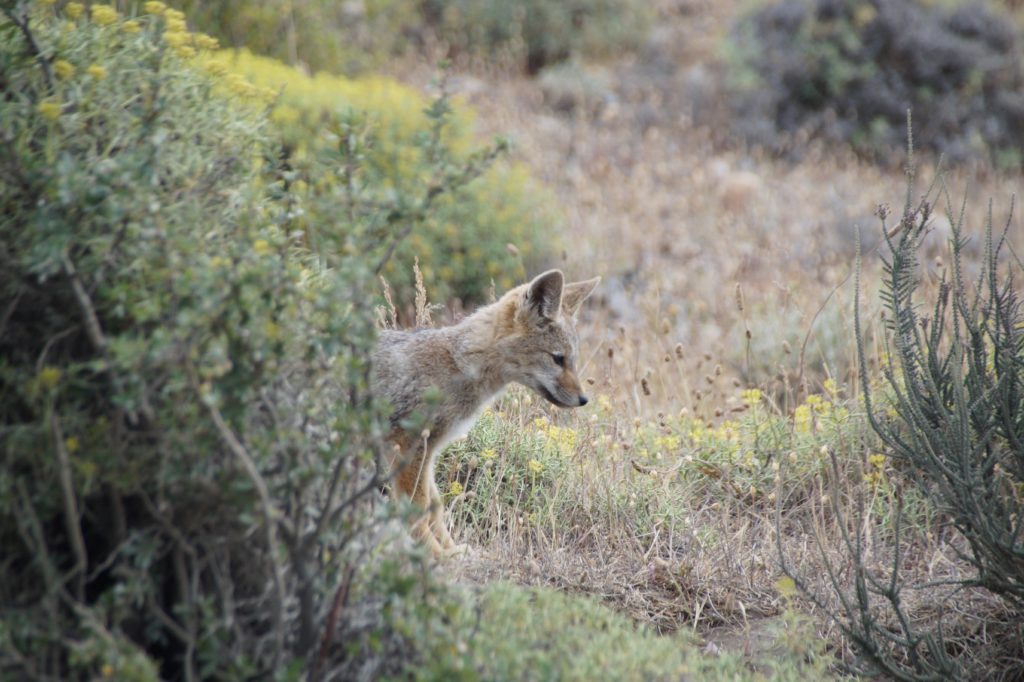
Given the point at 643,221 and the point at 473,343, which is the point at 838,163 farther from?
the point at 473,343

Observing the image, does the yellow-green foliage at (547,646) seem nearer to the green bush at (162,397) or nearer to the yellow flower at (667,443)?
the green bush at (162,397)

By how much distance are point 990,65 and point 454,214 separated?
8.69m

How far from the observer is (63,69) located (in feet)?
11.1

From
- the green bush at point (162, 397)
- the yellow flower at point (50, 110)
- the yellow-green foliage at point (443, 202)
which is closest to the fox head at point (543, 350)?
the green bush at point (162, 397)

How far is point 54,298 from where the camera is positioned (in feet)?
11.0

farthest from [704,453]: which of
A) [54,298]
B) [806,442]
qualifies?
[54,298]

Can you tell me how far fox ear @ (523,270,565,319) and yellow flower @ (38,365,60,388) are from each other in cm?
280

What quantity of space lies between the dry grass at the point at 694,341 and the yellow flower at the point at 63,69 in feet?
7.47

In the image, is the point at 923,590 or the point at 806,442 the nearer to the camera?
the point at 923,590

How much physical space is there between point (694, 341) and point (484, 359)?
3833mm

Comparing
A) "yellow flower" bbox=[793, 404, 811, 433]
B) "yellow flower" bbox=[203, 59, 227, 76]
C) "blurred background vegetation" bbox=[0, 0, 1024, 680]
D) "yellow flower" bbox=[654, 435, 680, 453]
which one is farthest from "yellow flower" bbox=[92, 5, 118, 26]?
A: "yellow flower" bbox=[793, 404, 811, 433]

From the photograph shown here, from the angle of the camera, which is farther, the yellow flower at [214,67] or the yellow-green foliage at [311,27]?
the yellow-green foliage at [311,27]

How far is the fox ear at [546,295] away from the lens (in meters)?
5.52

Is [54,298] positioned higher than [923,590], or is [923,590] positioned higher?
[54,298]
